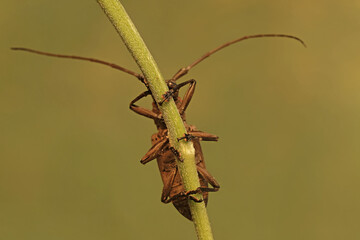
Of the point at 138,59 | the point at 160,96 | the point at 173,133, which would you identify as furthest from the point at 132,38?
the point at 173,133

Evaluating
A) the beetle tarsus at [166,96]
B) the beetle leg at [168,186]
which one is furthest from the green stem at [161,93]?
the beetle leg at [168,186]

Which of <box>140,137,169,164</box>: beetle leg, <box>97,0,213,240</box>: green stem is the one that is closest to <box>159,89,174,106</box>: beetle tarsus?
<box>97,0,213,240</box>: green stem

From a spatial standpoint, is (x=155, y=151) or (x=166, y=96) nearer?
(x=166, y=96)

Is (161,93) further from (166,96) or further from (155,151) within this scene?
(155,151)

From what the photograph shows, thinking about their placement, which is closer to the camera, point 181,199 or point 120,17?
point 120,17

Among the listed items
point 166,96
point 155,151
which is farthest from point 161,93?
point 155,151

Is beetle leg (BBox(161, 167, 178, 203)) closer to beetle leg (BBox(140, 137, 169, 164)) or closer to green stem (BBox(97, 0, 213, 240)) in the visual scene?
beetle leg (BBox(140, 137, 169, 164))

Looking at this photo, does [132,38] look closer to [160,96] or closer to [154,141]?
[160,96]

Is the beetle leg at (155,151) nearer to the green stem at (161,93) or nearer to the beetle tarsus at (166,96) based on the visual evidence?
the green stem at (161,93)
